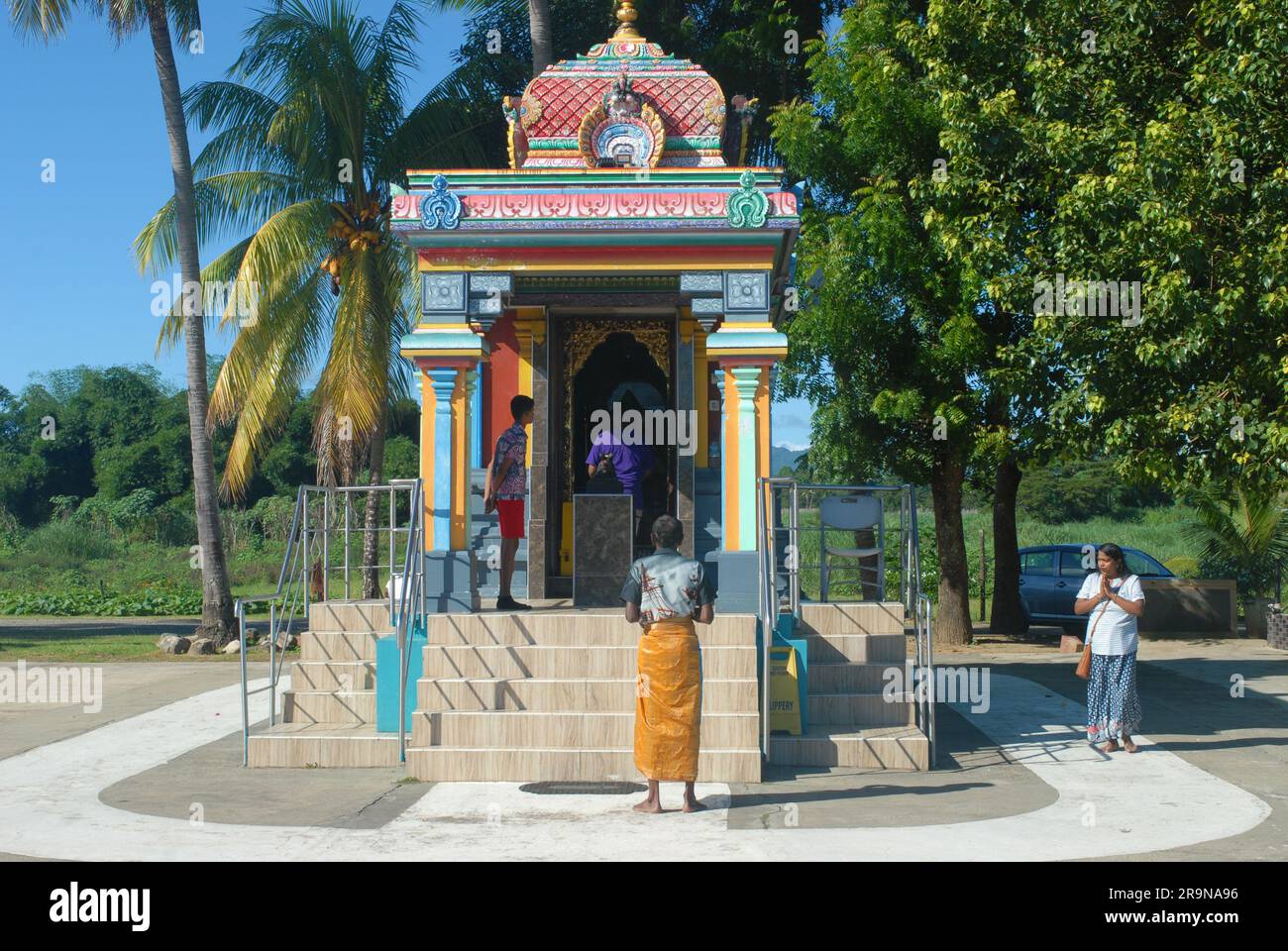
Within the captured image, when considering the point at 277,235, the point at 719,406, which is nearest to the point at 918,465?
the point at 719,406

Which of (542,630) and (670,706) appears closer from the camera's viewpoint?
(670,706)

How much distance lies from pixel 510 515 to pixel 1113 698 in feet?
17.5

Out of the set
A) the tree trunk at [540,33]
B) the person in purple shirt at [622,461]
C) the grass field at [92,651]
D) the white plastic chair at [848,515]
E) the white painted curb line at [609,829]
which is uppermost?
the tree trunk at [540,33]

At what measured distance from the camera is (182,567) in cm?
3500

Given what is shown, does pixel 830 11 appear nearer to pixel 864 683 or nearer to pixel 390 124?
pixel 390 124

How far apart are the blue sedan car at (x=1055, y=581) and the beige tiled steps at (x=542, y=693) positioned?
45.0 ft

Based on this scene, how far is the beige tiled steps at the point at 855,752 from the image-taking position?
9656 millimetres

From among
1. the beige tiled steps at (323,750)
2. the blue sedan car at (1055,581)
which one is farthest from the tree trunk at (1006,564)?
the beige tiled steps at (323,750)

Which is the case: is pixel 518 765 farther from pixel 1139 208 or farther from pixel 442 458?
pixel 1139 208

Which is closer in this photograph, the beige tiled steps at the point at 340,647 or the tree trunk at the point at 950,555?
the beige tiled steps at the point at 340,647

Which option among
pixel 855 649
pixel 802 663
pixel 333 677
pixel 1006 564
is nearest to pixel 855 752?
pixel 802 663

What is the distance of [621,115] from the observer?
1230 cm

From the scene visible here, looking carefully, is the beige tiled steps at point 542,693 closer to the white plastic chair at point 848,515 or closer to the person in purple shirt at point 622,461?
the white plastic chair at point 848,515

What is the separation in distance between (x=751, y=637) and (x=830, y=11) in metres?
18.2
